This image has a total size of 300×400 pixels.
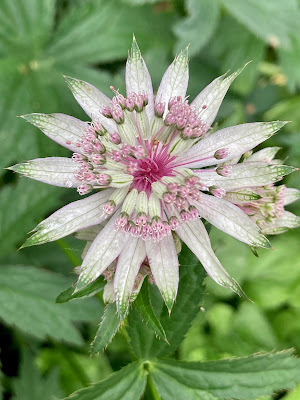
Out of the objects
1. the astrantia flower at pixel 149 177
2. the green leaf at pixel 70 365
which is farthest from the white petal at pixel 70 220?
the green leaf at pixel 70 365

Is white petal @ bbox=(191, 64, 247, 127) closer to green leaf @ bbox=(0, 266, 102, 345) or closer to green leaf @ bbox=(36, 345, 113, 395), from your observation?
green leaf @ bbox=(0, 266, 102, 345)

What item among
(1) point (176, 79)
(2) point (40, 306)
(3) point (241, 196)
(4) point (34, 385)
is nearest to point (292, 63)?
(1) point (176, 79)

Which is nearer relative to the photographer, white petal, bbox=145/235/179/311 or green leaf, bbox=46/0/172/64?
white petal, bbox=145/235/179/311

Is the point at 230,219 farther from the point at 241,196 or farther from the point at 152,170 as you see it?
the point at 152,170

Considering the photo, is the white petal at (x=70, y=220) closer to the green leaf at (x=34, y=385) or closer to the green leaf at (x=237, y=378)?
the green leaf at (x=237, y=378)

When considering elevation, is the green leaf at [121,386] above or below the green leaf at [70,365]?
above

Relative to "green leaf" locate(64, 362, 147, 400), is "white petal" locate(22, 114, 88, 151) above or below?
above

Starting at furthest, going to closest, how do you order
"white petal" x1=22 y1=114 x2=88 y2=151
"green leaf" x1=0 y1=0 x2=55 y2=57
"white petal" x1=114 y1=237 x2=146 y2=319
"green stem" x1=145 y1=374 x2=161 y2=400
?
"green leaf" x1=0 y1=0 x2=55 y2=57 → "green stem" x1=145 y1=374 x2=161 y2=400 → "white petal" x1=22 y1=114 x2=88 y2=151 → "white petal" x1=114 y1=237 x2=146 y2=319

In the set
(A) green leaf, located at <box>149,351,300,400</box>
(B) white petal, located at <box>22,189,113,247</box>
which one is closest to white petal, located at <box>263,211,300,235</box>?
(A) green leaf, located at <box>149,351,300,400</box>
